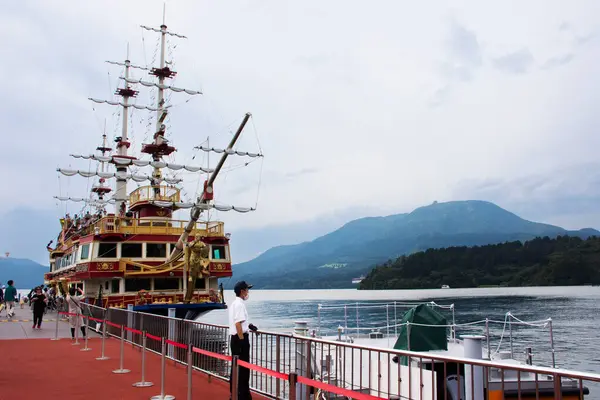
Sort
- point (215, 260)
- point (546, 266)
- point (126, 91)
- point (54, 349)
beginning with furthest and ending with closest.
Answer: point (546, 266) < point (126, 91) < point (215, 260) < point (54, 349)

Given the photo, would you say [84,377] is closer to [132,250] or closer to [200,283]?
[132,250]

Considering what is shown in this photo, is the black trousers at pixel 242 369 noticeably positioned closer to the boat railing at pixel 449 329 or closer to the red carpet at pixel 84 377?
the red carpet at pixel 84 377

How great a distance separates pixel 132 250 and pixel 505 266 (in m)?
140

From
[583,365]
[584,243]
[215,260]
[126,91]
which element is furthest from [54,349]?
[584,243]

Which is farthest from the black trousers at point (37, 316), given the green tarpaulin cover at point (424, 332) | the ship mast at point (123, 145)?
the ship mast at point (123, 145)

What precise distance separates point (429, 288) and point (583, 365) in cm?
13312

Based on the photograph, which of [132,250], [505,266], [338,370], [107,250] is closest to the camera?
[338,370]

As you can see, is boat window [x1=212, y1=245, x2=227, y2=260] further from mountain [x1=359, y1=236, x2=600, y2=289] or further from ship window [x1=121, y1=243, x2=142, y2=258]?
mountain [x1=359, y1=236, x2=600, y2=289]

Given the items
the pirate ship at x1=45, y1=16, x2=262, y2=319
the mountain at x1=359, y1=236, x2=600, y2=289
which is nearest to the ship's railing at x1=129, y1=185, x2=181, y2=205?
the pirate ship at x1=45, y1=16, x2=262, y2=319

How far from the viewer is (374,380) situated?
11.9m

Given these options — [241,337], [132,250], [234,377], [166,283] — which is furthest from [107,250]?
[241,337]

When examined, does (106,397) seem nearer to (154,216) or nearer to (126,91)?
(154,216)

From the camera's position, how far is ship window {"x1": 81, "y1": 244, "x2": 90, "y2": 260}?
28987 millimetres

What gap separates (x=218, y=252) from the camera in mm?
30703
